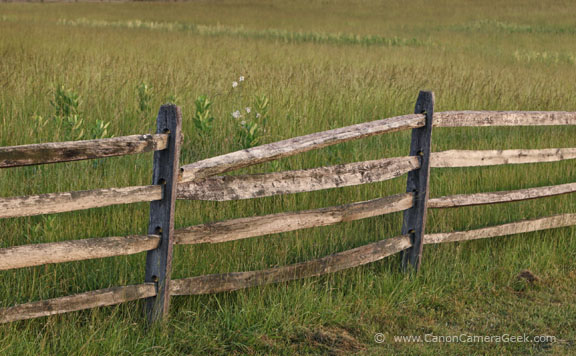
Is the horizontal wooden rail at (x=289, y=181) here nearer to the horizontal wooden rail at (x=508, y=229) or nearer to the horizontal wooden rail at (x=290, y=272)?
the horizontal wooden rail at (x=290, y=272)

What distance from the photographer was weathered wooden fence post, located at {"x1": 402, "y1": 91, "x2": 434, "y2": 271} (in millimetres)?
5105

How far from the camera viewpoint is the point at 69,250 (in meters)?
3.58

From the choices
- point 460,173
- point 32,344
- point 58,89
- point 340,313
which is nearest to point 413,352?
point 340,313

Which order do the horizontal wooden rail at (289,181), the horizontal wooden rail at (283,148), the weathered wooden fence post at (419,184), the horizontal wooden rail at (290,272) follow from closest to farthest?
the horizontal wooden rail at (283,148) < the horizontal wooden rail at (289,181) < the horizontal wooden rail at (290,272) < the weathered wooden fence post at (419,184)

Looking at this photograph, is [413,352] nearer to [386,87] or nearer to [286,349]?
[286,349]

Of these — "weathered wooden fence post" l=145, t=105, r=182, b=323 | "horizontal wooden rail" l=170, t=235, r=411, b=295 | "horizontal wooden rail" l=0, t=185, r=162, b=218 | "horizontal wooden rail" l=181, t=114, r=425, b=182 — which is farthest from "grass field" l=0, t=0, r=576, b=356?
"horizontal wooden rail" l=181, t=114, r=425, b=182

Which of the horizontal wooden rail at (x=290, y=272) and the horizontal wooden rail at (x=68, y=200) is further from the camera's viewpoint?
the horizontal wooden rail at (x=290, y=272)

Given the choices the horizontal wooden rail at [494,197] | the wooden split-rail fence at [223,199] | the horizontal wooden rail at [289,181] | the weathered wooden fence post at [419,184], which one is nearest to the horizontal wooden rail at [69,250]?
the wooden split-rail fence at [223,199]

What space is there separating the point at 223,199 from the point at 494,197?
2775mm

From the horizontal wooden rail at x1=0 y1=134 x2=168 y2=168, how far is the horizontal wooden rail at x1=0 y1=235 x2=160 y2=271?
18.2 inches

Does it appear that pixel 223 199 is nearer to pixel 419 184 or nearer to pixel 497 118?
pixel 419 184

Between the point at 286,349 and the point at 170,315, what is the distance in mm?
→ 777

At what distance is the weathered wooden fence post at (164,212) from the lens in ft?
12.3

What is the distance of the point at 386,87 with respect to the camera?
10773mm
